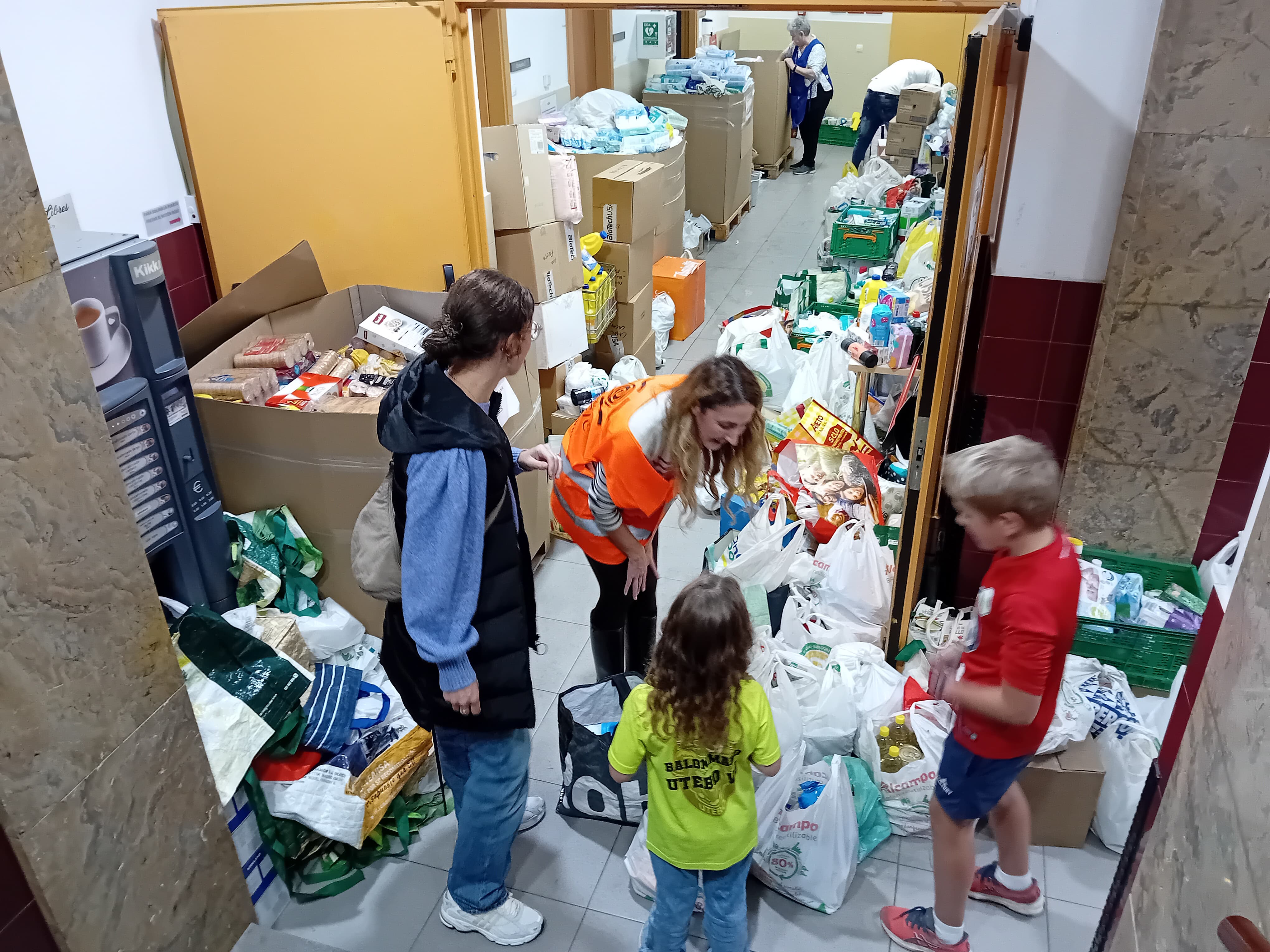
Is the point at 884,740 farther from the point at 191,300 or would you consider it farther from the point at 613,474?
the point at 191,300

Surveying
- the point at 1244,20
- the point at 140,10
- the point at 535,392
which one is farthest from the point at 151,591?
the point at 1244,20

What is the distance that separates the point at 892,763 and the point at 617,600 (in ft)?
2.88

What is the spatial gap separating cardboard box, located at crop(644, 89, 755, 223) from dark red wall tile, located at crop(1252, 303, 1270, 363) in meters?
5.58

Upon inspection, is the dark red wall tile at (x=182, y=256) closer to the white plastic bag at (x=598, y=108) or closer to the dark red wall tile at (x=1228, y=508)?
the dark red wall tile at (x=1228, y=508)

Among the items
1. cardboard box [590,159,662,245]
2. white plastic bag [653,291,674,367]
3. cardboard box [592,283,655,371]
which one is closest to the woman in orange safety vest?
cardboard box [592,283,655,371]

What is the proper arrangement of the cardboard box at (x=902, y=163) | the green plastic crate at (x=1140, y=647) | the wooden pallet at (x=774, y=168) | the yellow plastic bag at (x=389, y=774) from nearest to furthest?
the yellow plastic bag at (x=389, y=774) → the green plastic crate at (x=1140, y=647) → the cardboard box at (x=902, y=163) → the wooden pallet at (x=774, y=168)

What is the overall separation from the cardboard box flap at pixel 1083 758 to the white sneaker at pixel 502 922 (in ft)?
4.62

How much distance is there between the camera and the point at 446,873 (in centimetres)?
252

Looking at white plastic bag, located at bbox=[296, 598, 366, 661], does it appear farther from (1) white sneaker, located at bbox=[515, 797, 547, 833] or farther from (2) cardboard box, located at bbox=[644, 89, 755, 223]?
(2) cardboard box, located at bbox=[644, 89, 755, 223]

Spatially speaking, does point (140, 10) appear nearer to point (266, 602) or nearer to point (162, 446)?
point (162, 446)

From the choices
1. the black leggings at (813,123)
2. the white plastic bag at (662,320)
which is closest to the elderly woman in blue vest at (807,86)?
the black leggings at (813,123)

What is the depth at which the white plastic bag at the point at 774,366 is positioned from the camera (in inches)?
183

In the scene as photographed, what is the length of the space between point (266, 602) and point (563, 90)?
539 centimetres

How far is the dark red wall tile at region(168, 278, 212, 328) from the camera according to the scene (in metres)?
3.35
